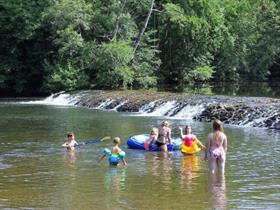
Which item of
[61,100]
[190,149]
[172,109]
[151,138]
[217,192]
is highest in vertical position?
[61,100]

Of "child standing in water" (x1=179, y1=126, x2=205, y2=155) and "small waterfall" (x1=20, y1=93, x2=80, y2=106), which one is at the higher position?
"small waterfall" (x1=20, y1=93, x2=80, y2=106)

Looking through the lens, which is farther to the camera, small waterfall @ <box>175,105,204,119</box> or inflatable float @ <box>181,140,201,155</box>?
small waterfall @ <box>175,105,204,119</box>

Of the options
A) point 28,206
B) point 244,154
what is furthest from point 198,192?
point 244,154

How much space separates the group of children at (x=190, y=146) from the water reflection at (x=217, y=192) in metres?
0.24

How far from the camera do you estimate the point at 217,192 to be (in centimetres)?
1380

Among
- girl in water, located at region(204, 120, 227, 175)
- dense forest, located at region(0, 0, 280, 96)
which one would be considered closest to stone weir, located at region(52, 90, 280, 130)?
dense forest, located at region(0, 0, 280, 96)

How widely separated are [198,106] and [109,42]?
22675mm

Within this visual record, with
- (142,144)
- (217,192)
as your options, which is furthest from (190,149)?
(217,192)

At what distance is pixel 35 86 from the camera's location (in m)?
60.9

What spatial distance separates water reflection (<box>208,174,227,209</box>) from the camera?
12562 millimetres

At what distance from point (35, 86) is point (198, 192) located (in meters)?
48.7

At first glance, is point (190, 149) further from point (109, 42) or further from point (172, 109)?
point (109, 42)

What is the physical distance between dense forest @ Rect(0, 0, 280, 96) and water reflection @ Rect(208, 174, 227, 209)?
38564mm

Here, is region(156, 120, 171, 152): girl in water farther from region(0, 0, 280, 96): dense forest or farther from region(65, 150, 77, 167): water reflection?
region(0, 0, 280, 96): dense forest
